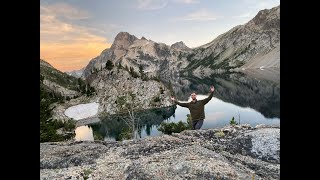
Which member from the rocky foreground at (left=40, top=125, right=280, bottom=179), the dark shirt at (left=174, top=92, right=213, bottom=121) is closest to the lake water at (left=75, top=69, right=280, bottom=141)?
the dark shirt at (left=174, top=92, right=213, bottom=121)

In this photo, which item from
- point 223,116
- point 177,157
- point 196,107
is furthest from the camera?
point 223,116

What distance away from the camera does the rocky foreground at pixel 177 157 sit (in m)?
13.0

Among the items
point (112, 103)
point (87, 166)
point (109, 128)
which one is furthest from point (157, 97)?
point (87, 166)

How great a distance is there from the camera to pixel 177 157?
14094mm

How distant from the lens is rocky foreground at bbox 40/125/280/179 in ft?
42.5

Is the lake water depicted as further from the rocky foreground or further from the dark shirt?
the rocky foreground

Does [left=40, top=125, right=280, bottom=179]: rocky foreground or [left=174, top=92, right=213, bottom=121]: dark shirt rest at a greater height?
[left=174, top=92, right=213, bottom=121]: dark shirt

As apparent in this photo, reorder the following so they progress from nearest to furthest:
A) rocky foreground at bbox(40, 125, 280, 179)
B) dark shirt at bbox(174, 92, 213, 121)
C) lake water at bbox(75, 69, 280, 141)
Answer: rocky foreground at bbox(40, 125, 280, 179)
dark shirt at bbox(174, 92, 213, 121)
lake water at bbox(75, 69, 280, 141)

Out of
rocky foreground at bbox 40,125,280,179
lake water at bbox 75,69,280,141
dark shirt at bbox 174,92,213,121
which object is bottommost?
lake water at bbox 75,69,280,141

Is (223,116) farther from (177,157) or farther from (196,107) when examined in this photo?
(177,157)

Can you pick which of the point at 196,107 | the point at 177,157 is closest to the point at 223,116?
the point at 196,107

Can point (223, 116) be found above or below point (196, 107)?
below

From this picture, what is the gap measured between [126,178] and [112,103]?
18437cm
